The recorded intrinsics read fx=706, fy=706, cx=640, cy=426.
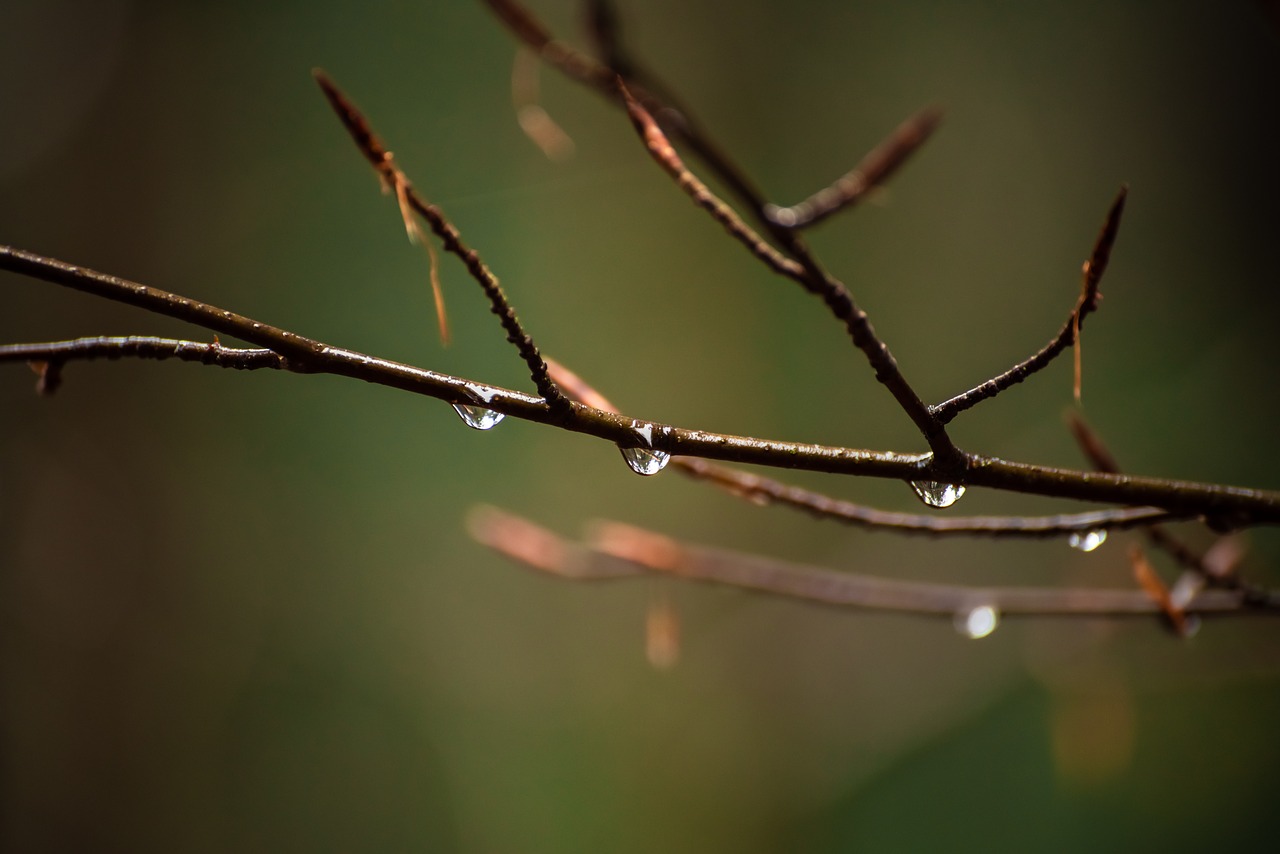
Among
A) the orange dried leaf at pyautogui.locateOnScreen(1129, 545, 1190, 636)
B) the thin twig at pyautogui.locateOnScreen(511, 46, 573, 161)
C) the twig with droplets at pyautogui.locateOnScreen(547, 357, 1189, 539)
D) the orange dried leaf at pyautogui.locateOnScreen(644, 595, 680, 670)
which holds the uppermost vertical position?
the thin twig at pyautogui.locateOnScreen(511, 46, 573, 161)

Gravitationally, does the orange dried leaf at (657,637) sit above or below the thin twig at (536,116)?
below

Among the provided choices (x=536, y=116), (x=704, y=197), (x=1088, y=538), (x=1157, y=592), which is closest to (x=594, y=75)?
(x=704, y=197)

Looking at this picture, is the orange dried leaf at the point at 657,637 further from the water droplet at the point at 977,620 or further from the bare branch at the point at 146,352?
the bare branch at the point at 146,352

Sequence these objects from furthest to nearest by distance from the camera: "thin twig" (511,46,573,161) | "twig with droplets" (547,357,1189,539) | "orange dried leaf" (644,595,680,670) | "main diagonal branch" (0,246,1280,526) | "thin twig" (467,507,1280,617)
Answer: "thin twig" (511,46,573,161), "orange dried leaf" (644,595,680,670), "thin twig" (467,507,1280,617), "twig with droplets" (547,357,1189,539), "main diagonal branch" (0,246,1280,526)

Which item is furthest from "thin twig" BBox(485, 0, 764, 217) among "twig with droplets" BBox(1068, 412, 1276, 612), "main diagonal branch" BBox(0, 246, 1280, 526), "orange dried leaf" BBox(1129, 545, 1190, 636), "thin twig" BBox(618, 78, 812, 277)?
"orange dried leaf" BBox(1129, 545, 1190, 636)

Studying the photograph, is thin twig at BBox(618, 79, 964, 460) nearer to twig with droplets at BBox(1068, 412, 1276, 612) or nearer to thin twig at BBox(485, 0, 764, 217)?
thin twig at BBox(485, 0, 764, 217)

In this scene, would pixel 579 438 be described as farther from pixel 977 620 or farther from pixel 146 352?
pixel 146 352

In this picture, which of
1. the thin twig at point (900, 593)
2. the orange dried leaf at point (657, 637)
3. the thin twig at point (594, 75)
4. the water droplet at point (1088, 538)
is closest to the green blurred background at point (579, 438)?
the orange dried leaf at point (657, 637)
